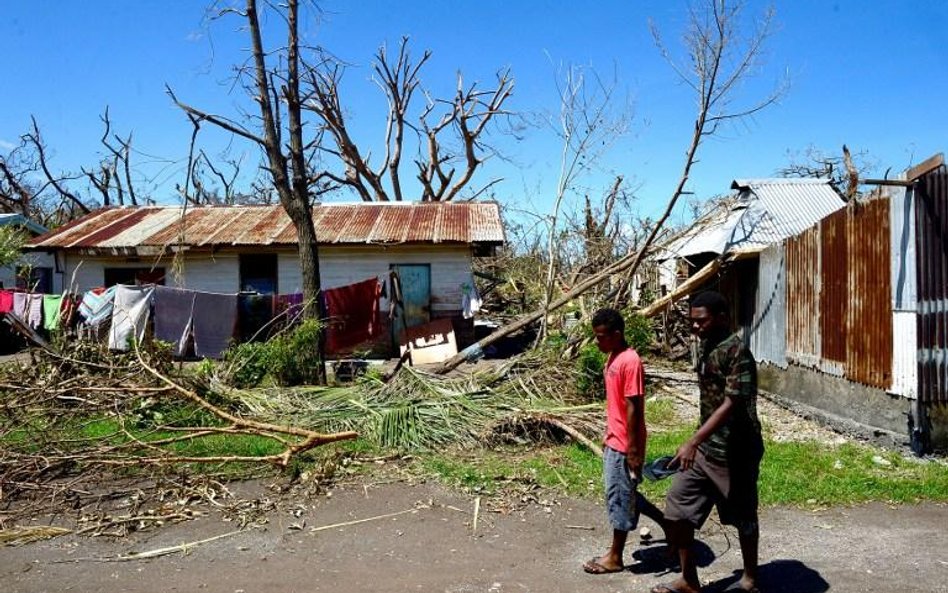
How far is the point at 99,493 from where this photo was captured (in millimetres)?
5781

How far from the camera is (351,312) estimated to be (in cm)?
1409

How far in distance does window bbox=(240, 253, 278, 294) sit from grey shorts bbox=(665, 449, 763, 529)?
47.8ft

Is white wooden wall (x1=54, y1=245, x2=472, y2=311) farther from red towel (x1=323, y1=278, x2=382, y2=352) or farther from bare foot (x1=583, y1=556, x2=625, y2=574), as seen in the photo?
bare foot (x1=583, y1=556, x2=625, y2=574)

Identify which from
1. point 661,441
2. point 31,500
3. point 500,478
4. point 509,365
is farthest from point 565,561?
point 509,365

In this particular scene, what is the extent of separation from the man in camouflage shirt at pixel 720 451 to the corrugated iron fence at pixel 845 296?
4.19m

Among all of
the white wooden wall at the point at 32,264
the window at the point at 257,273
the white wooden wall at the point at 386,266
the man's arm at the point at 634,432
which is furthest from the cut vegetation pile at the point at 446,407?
the white wooden wall at the point at 32,264

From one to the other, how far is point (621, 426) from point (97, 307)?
13.2 m

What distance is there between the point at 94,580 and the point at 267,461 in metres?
1.93

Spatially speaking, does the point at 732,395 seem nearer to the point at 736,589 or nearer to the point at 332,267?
the point at 736,589

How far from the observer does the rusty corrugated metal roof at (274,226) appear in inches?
634

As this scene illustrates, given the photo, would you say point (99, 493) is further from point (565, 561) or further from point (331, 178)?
point (331, 178)

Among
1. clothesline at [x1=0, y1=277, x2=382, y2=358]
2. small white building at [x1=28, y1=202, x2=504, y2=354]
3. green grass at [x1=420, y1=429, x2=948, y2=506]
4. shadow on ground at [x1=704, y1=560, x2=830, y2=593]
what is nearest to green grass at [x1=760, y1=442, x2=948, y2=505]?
green grass at [x1=420, y1=429, x2=948, y2=506]

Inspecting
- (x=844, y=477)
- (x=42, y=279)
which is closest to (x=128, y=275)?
(x=42, y=279)

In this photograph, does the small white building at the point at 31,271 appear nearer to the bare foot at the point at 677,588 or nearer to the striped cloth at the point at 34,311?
the striped cloth at the point at 34,311
